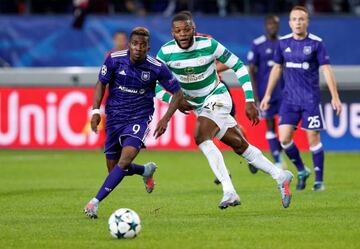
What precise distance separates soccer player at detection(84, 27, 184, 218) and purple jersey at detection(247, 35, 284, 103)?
21.5 ft

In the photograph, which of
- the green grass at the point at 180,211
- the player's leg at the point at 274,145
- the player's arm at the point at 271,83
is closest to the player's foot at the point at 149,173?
the green grass at the point at 180,211

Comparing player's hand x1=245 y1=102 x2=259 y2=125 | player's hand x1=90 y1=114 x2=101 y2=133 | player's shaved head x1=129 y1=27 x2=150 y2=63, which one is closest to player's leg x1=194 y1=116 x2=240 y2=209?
player's hand x1=245 y1=102 x2=259 y2=125

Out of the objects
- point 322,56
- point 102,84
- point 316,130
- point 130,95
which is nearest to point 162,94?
point 130,95

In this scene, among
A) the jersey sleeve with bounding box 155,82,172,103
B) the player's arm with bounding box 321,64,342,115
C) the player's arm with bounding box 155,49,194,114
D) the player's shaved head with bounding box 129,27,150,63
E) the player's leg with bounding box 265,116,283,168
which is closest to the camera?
the player's shaved head with bounding box 129,27,150,63

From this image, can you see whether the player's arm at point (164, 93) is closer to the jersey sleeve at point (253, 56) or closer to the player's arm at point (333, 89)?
the player's arm at point (333, 89)

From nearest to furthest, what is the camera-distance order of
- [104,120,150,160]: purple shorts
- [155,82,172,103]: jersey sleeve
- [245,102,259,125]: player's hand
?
[104,120,150,160]: purple shorts
[245,102,259,125]: player's hand
[155,82,172,103]: jersey sleeve

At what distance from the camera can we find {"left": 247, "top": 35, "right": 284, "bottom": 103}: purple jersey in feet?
58.2

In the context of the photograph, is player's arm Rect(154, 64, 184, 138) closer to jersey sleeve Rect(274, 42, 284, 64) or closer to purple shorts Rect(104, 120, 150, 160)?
purple shorts Rect(104, 120, 150, 160)

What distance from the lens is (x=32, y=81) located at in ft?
75.9

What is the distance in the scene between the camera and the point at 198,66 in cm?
1163

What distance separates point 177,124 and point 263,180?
20.7 ft

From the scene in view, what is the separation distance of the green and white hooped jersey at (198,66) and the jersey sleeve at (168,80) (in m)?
0.50

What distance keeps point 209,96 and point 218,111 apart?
0.20 m

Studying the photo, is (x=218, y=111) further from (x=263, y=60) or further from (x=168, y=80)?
(x=263, y=60)
